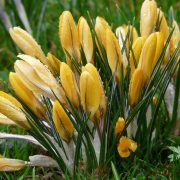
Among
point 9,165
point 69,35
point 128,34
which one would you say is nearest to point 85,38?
point 69,35

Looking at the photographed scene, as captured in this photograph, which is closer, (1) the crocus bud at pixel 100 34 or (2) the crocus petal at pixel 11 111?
(2) the crocus petal at pixel 11 111

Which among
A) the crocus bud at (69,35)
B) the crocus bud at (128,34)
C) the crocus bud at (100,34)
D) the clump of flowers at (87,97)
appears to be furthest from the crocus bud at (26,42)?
the crocus bud at (128,34)

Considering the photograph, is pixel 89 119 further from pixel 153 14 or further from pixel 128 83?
pixel 153 14

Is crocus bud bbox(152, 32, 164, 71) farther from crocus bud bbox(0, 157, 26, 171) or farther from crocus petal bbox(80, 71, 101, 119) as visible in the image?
crocus bud bbox(0, 157, 26, 171)

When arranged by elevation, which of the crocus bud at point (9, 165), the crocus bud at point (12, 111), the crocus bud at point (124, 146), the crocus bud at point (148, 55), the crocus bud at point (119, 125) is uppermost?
the crocus bud at point (148, 55)

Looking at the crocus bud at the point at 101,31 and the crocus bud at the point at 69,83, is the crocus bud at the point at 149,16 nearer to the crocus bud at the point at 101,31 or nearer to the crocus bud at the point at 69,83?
the crocus bud at the point at 101,31

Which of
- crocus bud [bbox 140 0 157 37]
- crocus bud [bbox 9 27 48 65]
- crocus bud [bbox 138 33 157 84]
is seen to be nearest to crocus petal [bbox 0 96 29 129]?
crocus bud [bbox 9 27 48 65]

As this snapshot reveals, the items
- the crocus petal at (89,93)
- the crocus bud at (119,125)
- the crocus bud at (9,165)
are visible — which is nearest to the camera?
the crocus petal at (89,93)
